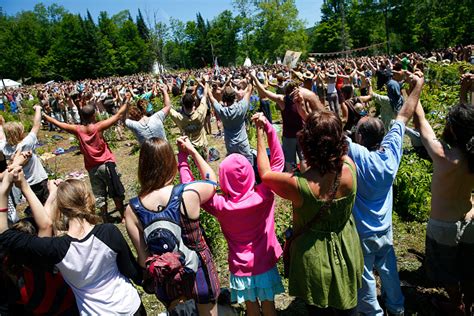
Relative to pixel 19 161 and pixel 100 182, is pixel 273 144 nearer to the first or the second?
pixel 19 161

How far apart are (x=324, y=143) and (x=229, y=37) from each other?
8203 cm

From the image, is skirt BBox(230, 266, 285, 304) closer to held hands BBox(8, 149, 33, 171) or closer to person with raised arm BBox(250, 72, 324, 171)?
held hands BBox(8, 149, 33, 171)

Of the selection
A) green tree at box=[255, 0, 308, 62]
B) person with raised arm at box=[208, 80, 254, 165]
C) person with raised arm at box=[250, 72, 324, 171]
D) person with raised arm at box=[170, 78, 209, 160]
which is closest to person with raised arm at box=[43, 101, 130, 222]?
person with raised arm at box=[170, 78, 209, 160]

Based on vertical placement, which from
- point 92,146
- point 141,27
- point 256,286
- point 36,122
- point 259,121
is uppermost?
point 141,27

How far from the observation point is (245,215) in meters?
2.56

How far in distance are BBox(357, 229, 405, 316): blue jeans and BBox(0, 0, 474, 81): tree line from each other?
4714cm

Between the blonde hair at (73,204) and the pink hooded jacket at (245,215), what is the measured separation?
80 centimetres

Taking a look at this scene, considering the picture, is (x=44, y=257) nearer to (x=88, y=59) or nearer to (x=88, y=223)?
(x=88, y=223)

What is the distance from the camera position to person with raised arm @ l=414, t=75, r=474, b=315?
240 cm

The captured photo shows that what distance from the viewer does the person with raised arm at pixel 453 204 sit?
2396 millimetres

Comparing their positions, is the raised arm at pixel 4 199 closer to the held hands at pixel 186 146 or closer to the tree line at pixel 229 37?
the held hands at pixel 186 146

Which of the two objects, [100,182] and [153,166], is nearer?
[153,166]

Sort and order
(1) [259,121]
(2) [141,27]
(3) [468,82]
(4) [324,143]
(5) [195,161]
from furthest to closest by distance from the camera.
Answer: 1. (2) [141,27]
2. (3) [468,82]
3. (5) [195,161]
4. (1) [259,121]
5. (4) [324,143]

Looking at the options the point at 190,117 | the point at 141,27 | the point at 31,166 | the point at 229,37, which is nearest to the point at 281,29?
the point at 229,37
